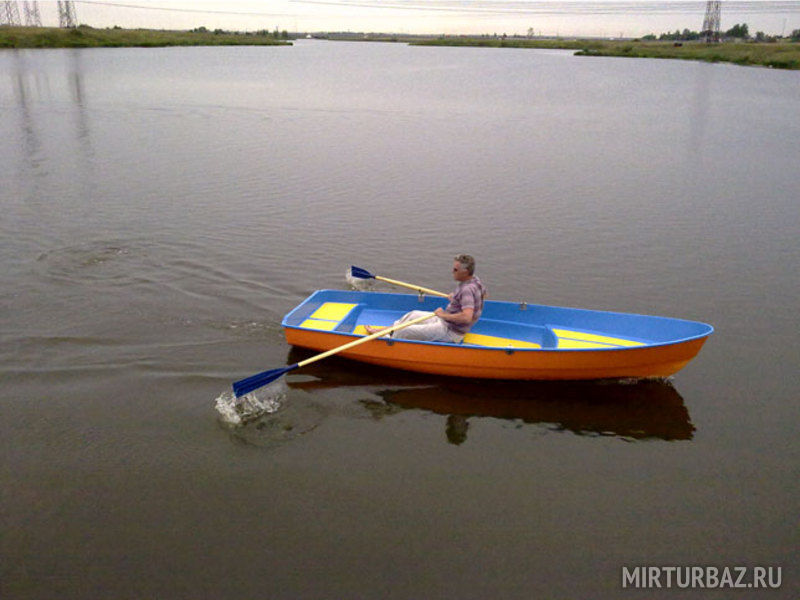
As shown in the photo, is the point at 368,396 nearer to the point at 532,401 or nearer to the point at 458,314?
the point at 458,314

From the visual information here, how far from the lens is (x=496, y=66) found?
7719 centimetres

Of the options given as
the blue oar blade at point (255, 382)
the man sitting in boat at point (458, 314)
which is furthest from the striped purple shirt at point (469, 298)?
the blue oar blade at point (255, 382)

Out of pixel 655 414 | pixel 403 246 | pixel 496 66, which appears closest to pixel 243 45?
pixel 496 66

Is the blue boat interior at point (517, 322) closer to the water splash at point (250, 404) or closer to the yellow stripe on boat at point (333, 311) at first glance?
the yellow stripe on boat at point (333, 311)

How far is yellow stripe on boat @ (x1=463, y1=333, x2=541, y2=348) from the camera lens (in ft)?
31.3

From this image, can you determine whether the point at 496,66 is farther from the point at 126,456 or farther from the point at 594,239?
the point at 126,456

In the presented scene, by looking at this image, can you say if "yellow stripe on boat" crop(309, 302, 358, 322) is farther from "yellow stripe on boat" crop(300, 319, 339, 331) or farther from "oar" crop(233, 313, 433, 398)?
"oar" crop(233, 313, 433, 398)

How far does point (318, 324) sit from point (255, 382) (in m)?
1.91

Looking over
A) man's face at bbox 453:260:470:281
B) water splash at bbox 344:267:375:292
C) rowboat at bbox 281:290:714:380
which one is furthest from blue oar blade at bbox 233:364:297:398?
water splash at bbox 344:267:375:292

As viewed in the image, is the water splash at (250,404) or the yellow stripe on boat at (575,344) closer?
the water splash at (250,404)

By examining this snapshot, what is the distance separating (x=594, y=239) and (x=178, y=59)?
223 ft

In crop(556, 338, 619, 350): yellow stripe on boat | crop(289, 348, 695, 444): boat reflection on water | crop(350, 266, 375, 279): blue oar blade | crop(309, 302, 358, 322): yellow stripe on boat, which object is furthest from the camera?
crop(350, 266, 375, 279): blue oar blade

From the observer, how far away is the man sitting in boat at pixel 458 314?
894cm

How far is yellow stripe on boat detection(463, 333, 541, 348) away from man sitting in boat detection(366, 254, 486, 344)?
34 centimetres
